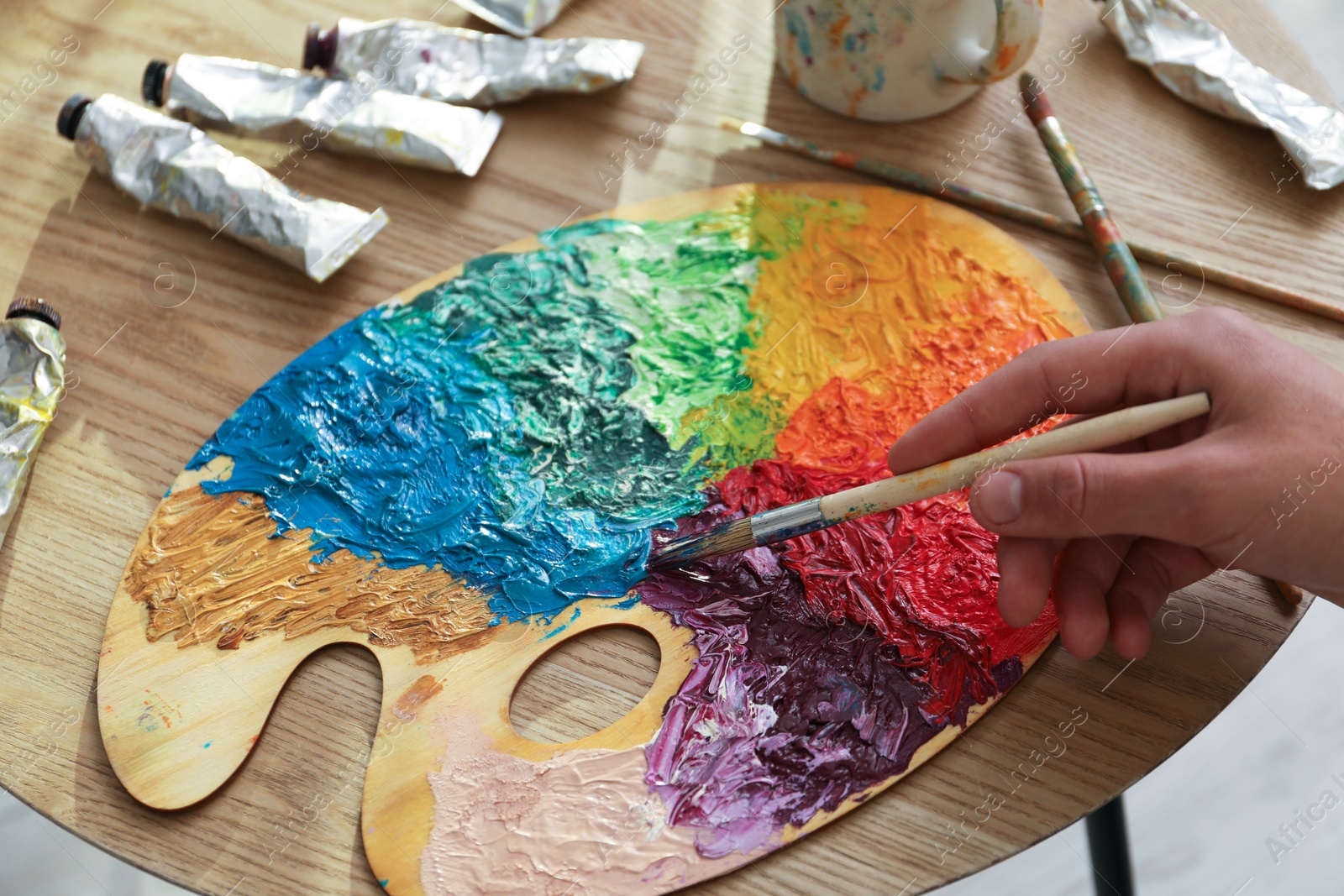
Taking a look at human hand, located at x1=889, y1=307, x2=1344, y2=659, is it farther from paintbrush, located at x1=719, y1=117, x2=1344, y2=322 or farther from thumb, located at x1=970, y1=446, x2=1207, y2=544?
paintbrush, located at x1=719, y1=117, x2=1344, y2=322

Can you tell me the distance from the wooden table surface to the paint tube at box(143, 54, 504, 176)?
3 centimetres

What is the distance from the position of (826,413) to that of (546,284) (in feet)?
1.26

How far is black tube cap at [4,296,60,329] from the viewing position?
3.65 ft

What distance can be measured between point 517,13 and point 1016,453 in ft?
3.24

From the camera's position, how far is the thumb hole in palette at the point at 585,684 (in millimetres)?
922

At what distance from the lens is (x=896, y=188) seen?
125 cm

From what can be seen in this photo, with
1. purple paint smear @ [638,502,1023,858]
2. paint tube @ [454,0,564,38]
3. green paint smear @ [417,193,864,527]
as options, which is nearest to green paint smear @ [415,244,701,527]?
green paint smear @ [417,193,864,527]

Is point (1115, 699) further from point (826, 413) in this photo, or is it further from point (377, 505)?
point (377, 505)

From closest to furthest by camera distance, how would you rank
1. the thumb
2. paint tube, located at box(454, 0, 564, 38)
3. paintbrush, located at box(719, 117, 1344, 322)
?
the thumb, paintbrush, located at box(719, 117, 1344, 322), paint tube, located at box(454, 0, 564, 38)

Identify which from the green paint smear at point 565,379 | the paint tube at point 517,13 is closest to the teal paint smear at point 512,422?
the green paint smear at point 565,379

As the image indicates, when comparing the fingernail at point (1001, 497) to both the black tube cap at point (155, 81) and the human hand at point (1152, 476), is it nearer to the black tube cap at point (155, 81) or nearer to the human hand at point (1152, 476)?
the human hand at point (1152, 476)

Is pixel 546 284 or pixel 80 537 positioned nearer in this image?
pixel 80 537

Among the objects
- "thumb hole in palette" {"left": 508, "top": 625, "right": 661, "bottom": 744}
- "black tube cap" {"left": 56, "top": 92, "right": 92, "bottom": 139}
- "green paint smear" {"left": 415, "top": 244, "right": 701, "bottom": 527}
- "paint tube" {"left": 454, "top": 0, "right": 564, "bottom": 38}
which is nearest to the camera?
"thumb hole in palette" {"left": 508, "top": 625, "right": 661, "bottom": 744}

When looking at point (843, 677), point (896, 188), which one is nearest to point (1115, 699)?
point (843, 677)
